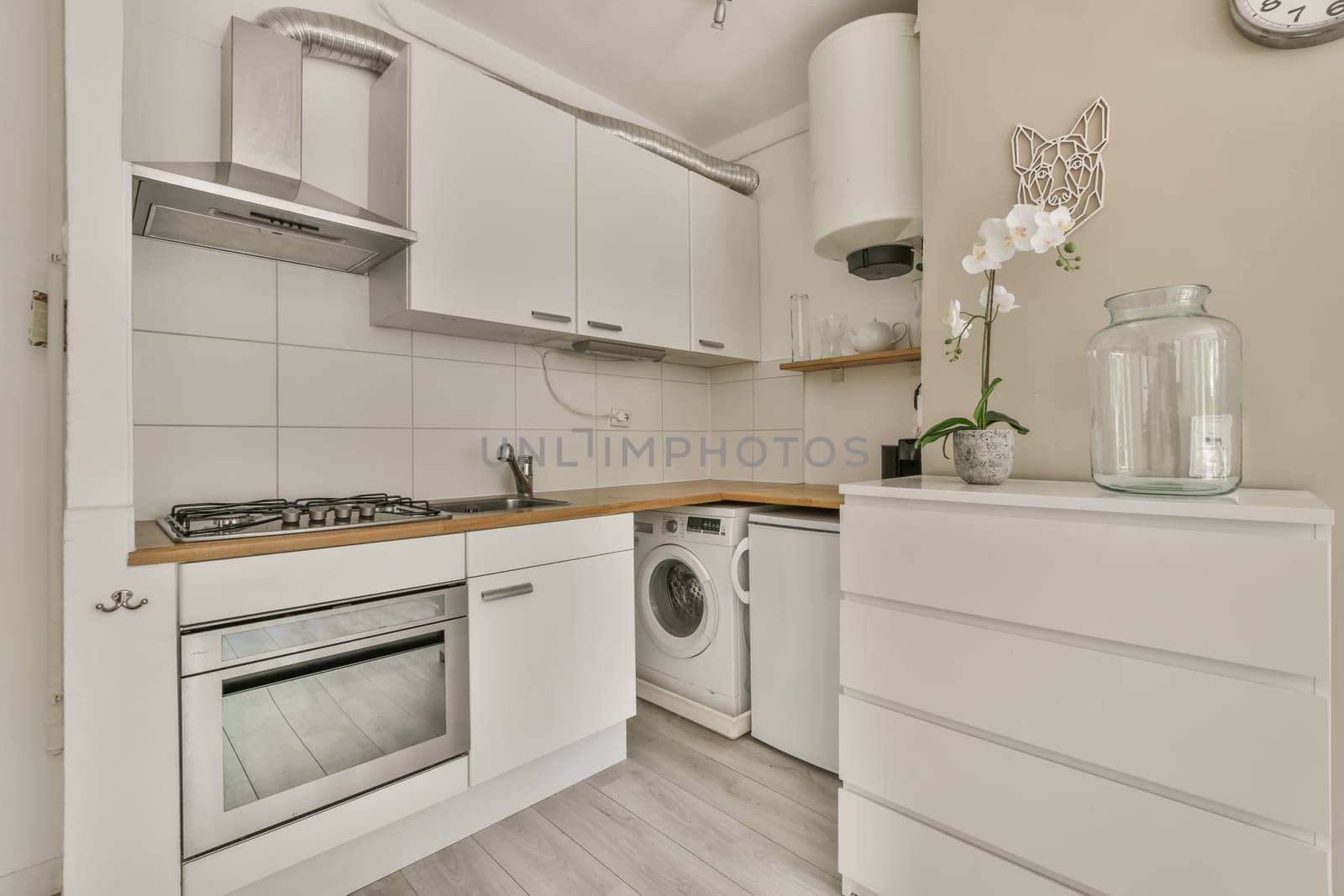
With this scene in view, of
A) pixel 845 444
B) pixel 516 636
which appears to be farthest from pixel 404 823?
pixel 845 444

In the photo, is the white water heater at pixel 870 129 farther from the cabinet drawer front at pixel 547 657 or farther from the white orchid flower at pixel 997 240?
the cabinet drawer front at pixel 547 657

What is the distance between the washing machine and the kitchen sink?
467 mm

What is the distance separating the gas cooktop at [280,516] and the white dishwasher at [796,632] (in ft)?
3.69

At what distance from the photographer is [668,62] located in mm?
2346

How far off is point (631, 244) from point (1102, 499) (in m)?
1.87

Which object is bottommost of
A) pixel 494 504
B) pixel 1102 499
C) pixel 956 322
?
pixel 494 504

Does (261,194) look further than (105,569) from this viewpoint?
Yes

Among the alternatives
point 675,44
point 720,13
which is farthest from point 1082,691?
point 675,44

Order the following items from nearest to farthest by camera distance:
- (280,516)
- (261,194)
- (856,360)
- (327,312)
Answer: (261,194), (280,516), (327,312), (856,360)

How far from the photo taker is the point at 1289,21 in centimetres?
113

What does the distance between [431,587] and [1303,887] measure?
5.76 ft

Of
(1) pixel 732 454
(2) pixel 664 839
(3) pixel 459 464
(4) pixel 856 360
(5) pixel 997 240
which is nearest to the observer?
(5) pixel 997 240

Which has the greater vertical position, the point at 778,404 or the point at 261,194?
the point at 261,194

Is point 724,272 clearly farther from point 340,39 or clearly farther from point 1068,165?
point 340,39
